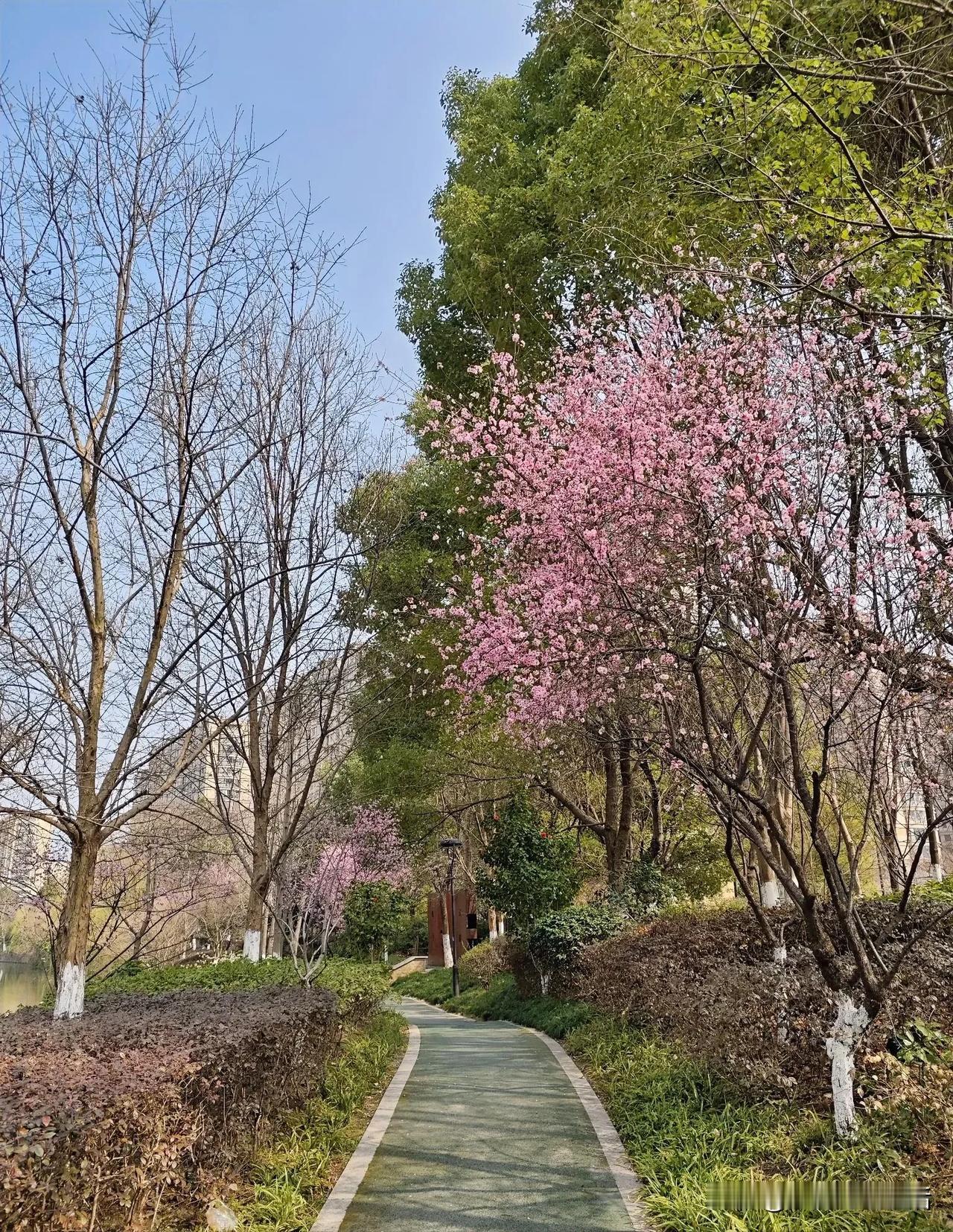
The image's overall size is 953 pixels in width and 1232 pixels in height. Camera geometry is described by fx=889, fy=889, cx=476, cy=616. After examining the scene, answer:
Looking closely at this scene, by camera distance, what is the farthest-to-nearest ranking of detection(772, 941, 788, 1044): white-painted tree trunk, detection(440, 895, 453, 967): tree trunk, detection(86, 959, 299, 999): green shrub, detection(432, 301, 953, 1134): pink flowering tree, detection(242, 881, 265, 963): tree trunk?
detection(440, 895, 453, 967): tree trunk < detection(242, 881, 265, 963): tree trunk < detection(86, 959, 299, 999): green shrub < detection(772, 941, 788, 1044): white-painted tree trunk < detection(432, 301, 953, 1134): pink flowering tree

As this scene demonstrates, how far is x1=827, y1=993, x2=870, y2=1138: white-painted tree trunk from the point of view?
15.7 ft

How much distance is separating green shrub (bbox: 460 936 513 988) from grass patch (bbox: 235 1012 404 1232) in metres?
11.7

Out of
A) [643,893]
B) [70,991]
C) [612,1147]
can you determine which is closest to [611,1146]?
[612,1147]

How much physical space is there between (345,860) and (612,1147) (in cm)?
1936

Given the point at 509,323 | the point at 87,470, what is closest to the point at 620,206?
the point at 509,323

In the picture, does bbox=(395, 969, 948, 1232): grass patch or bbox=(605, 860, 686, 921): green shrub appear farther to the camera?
bbox=(605, 860, 686, 921): green shrub

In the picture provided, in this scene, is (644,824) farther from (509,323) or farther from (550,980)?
(509,323)

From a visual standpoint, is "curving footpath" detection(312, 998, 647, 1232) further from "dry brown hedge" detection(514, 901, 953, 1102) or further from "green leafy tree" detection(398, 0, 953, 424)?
"green leafy tree" detection(398, 0, 953, 424)

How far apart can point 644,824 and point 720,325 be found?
16.1m

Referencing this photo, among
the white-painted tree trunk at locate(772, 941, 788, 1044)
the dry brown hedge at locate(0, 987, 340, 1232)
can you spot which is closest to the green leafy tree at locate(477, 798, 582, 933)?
the white-painted tree trunk at locate(772, 941, 788, 1044)

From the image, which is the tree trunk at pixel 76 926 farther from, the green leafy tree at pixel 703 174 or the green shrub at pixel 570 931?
the green shrub at pixel 570 931

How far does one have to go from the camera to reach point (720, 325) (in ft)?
23.2

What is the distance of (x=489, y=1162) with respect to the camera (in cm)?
531

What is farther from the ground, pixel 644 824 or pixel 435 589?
pixel 435 589
